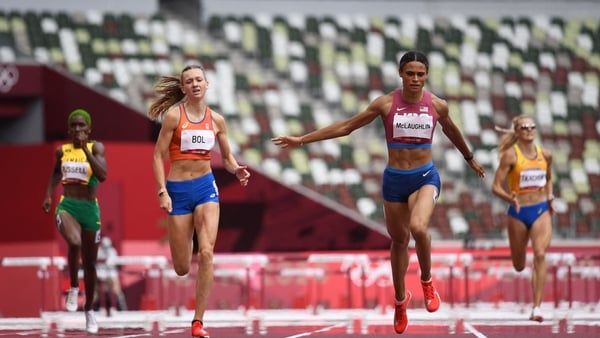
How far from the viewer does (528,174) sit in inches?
595

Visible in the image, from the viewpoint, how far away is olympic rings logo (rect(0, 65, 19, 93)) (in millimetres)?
24188

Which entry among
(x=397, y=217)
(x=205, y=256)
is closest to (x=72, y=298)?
(x=205, y=256)

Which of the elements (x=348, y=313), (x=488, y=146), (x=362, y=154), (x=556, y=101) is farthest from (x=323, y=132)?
(x=556, y=101)

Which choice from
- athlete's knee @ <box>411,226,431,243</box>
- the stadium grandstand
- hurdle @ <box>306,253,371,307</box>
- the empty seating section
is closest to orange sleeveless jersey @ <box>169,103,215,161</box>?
athlete's knee @ <box>411,226,431,243</box>

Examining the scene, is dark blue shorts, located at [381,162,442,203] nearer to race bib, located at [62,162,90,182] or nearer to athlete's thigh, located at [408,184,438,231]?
athlete's thigh, located at [408,184,438,231]

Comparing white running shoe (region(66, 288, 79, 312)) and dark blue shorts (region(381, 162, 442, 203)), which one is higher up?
dark blue shorts (region(381, 162, 442, 203))

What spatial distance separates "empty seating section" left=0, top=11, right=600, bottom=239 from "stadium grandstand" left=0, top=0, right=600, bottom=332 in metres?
0.05

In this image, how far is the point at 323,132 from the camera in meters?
11.1

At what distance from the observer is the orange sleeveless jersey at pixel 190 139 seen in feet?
36.7

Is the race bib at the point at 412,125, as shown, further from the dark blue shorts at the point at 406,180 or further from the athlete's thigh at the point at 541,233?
the athlete's thigh at the point at 541,233

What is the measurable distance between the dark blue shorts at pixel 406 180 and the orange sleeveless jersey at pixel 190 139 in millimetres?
1541

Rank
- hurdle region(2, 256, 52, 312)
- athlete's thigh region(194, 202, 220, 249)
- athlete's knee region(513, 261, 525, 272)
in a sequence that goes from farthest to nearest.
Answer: hurdle region(2, 256, 52, 312)
athlete's knee region(513, 261, 525, 272)
athlete's thigh region(194, 202, 220, 249)

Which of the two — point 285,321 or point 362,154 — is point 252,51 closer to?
point 362,154

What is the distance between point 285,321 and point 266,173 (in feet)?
26.0
